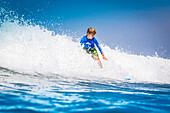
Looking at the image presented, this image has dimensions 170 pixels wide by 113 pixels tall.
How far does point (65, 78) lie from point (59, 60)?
9.48 ft

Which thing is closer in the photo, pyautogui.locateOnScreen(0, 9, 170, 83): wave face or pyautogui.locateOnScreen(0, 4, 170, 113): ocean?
pyautogui.locateOnScreen(0, 4, 170, 113): ocean

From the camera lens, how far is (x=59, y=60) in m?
8.35

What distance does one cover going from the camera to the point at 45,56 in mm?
8125

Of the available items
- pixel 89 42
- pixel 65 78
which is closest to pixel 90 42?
pixel 89 42

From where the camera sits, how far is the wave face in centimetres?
719

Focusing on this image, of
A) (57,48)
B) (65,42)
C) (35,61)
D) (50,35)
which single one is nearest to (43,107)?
(35,61)

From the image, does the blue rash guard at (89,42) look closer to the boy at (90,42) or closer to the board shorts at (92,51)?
the boy at (90,42)

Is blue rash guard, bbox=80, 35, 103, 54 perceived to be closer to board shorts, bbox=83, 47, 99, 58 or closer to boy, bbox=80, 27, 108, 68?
boy, bbox=80, 27, 108, 68

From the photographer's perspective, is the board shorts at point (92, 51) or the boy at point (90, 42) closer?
the boy at point (90, 42)

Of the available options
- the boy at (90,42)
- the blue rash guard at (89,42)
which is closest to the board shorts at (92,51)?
the boy at (90,42)

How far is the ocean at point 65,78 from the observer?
103 inches

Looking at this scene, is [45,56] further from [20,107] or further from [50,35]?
[20,107]

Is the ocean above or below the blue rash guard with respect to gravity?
below

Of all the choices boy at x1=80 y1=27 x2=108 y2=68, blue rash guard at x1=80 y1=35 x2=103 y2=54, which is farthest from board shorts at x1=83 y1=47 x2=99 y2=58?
blue rash guard at x1=80 y1=35 x2=103 y2=54
